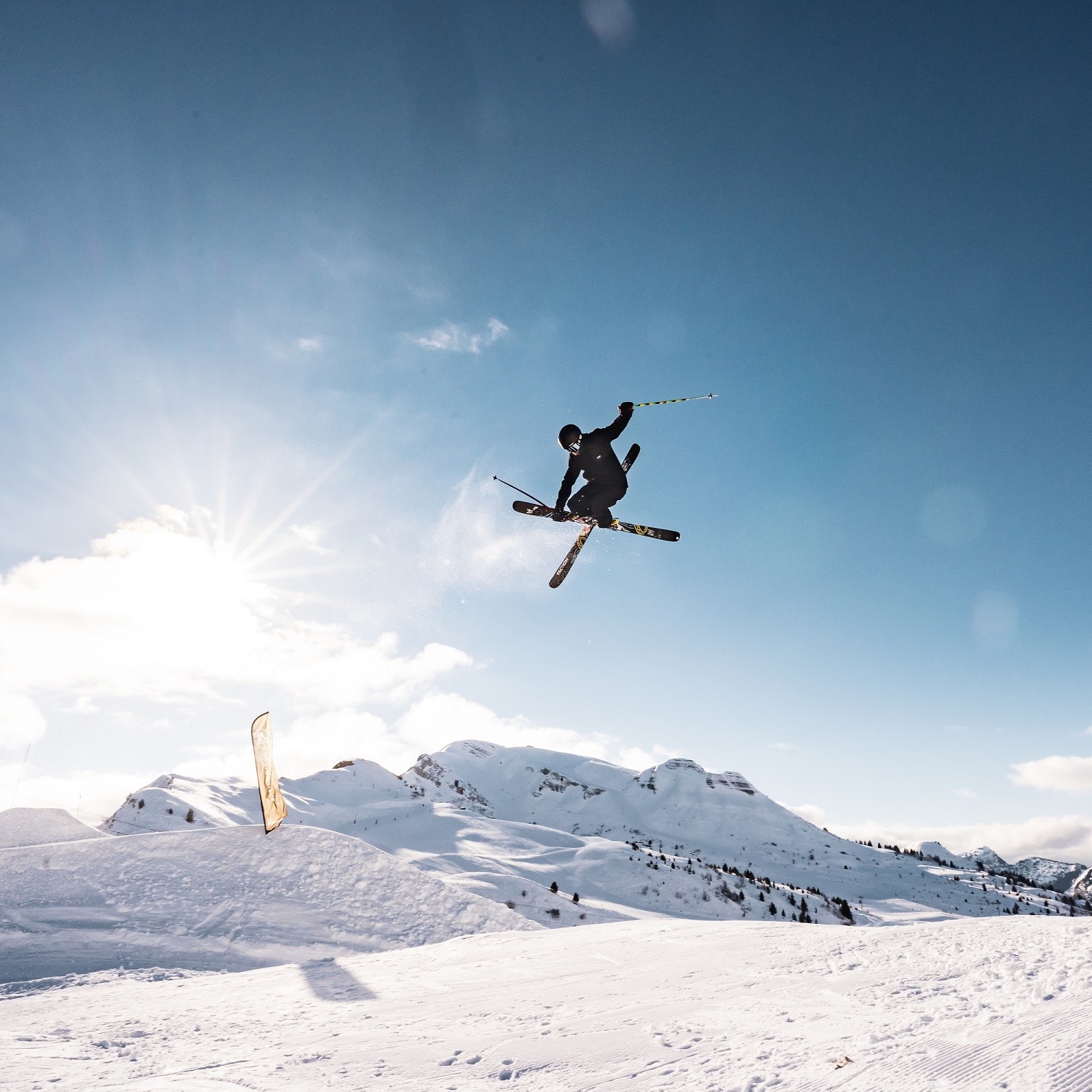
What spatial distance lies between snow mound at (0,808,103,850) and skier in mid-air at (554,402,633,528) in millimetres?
16306

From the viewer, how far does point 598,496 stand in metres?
11.3

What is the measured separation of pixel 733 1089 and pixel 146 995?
843 cm

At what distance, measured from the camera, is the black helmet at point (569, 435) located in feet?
33.4

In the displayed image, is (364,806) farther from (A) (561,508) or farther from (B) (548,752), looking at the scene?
(B) (548,752)

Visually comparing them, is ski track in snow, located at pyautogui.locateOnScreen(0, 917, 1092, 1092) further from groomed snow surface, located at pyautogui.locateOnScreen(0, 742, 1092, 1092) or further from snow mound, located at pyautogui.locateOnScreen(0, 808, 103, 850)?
snow mound, located at pyautogui.locateOnScreen(0, 808, 103, 850)

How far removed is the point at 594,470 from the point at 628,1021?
25.3 ft

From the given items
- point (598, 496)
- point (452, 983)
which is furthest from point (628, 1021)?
point (598, 496)

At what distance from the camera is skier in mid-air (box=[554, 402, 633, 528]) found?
34.5 ft

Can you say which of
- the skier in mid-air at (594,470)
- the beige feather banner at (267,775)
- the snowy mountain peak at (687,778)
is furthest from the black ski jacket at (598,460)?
the snowy mountain peak at (687,778)

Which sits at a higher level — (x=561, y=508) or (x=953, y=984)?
(x=561, y=508)

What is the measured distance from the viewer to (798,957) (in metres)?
7.88

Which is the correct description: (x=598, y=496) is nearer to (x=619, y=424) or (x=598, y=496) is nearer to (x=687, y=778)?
(x=619, y=424)

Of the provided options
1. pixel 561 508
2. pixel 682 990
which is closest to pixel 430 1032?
pixel 682 990

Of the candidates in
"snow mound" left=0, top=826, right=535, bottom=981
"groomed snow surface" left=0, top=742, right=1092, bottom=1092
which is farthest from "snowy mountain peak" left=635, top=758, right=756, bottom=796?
"snow mound" left=0, top=826, right=535, bottom=981
